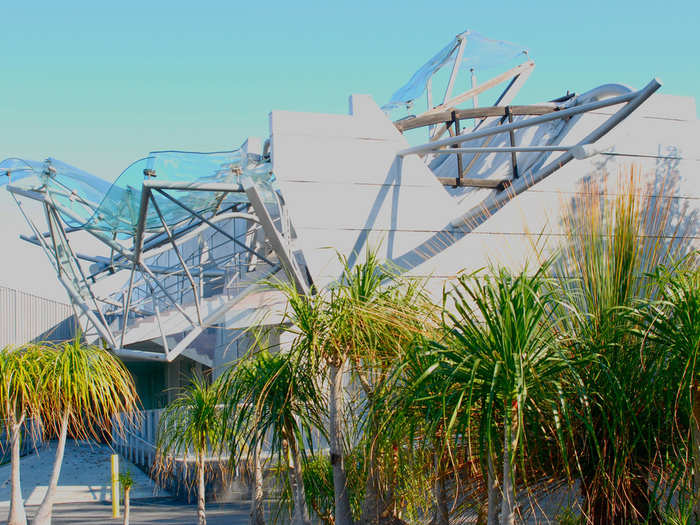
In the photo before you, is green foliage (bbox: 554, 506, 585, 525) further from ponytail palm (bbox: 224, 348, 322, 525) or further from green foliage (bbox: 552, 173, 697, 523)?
A: ponytail palm (bbox: 224, 348, 322, 525)

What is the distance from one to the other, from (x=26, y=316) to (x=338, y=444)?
23103 mm

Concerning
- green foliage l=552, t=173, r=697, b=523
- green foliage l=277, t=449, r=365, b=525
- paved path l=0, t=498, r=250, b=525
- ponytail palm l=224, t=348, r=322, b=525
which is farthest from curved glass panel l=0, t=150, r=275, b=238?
green foliage l=552, t=173, r=697, b=523

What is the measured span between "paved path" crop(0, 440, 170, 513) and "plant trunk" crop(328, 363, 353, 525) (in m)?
10.1

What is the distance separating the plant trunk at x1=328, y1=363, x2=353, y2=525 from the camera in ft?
24.0

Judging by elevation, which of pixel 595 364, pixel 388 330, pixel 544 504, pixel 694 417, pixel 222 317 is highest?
pixel 222 317

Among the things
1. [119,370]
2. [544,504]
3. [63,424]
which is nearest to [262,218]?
[119,370]

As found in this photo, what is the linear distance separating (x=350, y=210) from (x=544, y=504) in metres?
9.48

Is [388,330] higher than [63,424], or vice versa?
[388,330]

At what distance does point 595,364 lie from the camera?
5.37 m

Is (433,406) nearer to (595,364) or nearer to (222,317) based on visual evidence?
(595,364)

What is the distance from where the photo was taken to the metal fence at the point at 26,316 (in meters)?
26.3

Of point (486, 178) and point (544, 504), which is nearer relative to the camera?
point (544, 504)

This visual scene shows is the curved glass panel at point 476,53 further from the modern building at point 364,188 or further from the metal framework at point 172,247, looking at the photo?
the metal framework at point 172,247

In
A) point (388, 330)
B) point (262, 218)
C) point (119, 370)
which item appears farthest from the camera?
point (262, 218)
